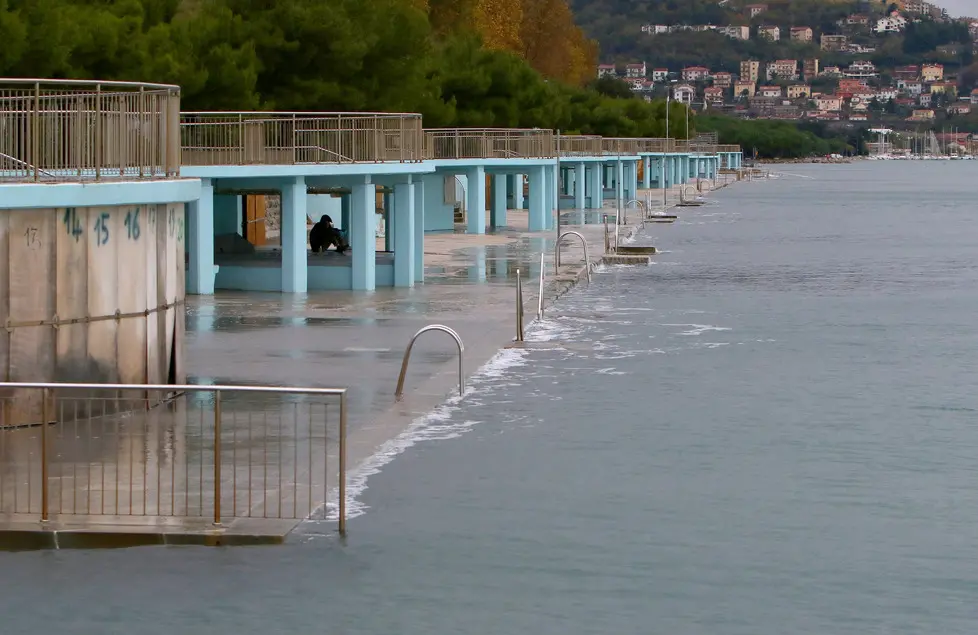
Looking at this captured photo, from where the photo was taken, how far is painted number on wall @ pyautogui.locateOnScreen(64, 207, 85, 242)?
66.6 feet

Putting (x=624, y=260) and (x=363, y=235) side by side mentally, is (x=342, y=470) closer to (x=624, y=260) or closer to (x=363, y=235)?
(x=363, y=235)

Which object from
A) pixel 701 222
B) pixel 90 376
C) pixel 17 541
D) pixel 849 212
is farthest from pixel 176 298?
pixel 849 212

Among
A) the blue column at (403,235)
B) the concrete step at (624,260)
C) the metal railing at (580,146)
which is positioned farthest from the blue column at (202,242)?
the metal railing at (580,146)

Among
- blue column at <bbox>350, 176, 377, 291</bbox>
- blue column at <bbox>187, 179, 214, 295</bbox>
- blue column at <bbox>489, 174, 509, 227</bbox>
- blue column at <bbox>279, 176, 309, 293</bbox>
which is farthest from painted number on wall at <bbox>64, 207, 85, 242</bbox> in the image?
blue column at <bbox>489, 174, 509, 227</bbox>

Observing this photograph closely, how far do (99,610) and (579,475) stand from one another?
22.3 ft

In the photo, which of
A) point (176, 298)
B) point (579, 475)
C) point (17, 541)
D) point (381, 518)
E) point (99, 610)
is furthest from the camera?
point (176, 298)

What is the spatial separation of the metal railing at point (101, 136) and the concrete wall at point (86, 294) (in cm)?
65

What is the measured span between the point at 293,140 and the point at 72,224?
16970 mm

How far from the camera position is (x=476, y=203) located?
65.5m

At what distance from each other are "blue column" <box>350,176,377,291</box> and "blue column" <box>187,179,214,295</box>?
317 cm

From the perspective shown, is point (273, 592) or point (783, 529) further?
point (783, 529)

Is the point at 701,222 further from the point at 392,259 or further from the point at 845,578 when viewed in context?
the point at 845,578

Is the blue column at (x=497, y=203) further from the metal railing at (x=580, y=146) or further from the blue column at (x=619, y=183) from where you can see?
the metal railing at (x=580, y=146)

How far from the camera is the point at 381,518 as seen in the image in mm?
17406
